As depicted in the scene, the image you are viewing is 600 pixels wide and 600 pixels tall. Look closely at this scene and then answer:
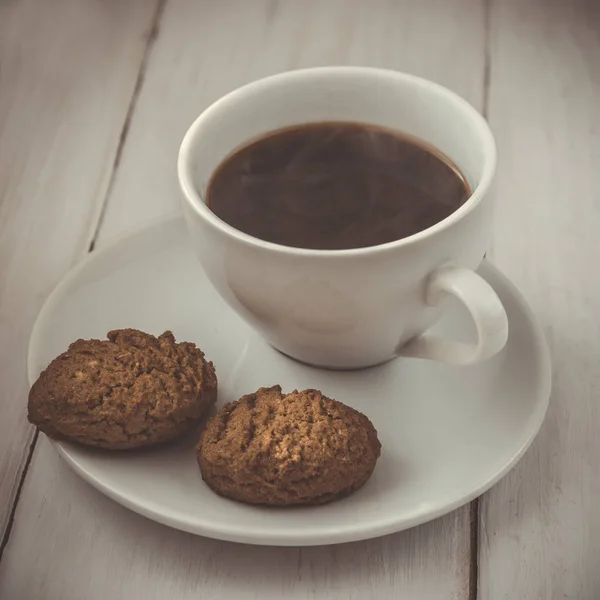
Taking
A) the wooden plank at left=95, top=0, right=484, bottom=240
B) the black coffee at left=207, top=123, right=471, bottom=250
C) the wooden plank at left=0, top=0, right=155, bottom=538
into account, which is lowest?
the wooden plank at left=0, top=0, right=155, bottom=538

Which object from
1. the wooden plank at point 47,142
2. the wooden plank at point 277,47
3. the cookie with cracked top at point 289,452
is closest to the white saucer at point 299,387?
the cookie with cracked top at point 289,452

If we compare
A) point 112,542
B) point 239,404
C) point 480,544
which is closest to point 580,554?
point 480,544

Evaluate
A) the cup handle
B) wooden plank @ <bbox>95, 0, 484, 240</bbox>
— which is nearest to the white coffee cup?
the cup handle

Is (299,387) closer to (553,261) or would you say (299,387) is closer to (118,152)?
(553,261)

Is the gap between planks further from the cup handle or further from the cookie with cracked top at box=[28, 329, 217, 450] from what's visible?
the cup handle

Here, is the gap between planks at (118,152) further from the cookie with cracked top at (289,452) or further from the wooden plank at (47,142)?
the cookie with cracked top at (289,452)

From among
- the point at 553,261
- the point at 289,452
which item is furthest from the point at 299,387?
the point at 553,261
